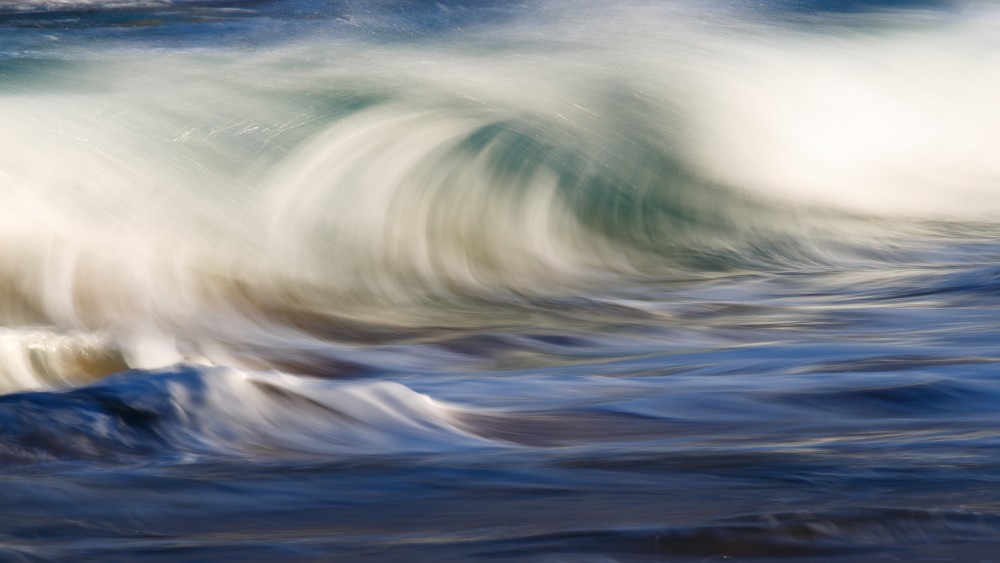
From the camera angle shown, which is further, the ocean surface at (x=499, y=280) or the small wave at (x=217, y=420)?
the small wave at (x=217, y=420)

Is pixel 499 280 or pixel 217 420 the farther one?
pixel 499 280

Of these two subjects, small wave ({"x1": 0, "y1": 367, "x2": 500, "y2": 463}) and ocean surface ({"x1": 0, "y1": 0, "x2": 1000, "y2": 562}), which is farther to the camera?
small wave ({"x1": 0, "y1": 367, "x2": 500, "y2": 463})

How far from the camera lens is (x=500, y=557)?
1826 mm

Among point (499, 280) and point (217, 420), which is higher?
point (217, 420)

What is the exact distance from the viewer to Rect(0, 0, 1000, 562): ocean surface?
213 cm

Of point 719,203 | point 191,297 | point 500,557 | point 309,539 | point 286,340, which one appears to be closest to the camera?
point 500,557

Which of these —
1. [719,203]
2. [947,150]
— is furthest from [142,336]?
[947,150]

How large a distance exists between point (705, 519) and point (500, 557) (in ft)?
0.97

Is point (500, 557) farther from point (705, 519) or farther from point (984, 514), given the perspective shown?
point (984, 514)

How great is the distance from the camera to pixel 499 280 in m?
5.66

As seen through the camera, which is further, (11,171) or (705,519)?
(11,171)

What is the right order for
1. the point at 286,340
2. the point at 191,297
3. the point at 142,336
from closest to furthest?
the point at 142,336 → the point at 286,340 → the point at 191,297

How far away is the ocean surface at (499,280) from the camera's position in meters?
2.13

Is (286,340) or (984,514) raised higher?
(984,514)
